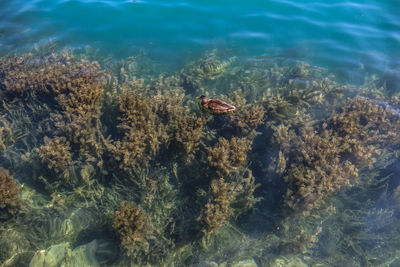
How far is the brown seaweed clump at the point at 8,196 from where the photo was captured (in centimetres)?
456

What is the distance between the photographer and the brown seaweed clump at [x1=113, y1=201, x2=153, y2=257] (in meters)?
4.29

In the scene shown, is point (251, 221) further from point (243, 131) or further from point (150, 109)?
point (150, 109)

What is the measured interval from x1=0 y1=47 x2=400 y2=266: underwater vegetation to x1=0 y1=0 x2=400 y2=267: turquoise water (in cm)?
2

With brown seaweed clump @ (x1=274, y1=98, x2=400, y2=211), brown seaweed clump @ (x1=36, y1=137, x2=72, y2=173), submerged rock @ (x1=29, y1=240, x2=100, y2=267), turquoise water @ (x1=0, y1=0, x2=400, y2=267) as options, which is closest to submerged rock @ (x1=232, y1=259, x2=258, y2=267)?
turquoise water @ (x1=0, y1=0, x2=400, y2=267)

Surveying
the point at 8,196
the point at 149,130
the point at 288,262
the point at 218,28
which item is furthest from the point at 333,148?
the point at 218,28

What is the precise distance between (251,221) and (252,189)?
0.65 m

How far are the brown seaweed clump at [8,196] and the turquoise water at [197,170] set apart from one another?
0.07 feet

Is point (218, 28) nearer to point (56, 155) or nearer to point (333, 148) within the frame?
point (333, 148)

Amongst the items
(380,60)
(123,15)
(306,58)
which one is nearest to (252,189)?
(306,58)

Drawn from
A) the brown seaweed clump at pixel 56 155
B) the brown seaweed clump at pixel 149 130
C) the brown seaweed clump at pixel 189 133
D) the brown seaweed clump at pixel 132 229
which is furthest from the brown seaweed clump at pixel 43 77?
the brown seaweed clump at pixel 132 229

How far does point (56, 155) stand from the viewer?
199 inches

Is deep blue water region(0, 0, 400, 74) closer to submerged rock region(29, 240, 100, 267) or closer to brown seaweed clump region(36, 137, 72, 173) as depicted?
brown seaweed clump region(36, 137, 72, 173)

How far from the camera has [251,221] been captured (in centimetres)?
515

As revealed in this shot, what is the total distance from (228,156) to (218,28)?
24.7 feet
